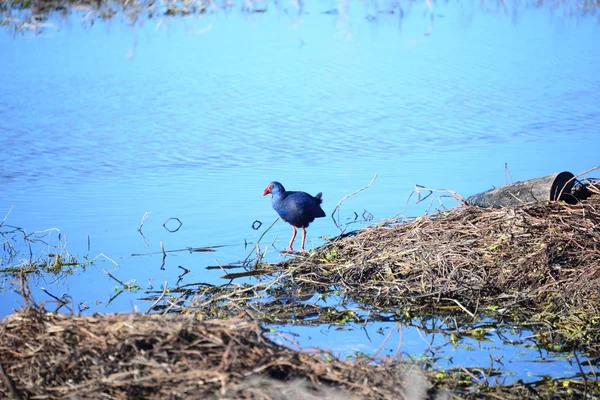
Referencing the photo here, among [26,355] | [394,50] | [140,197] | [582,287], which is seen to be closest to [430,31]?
[394,50]

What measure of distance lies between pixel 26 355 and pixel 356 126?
9152mm

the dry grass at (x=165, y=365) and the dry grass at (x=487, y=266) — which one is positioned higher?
the dry grass at (x=165, y=365)

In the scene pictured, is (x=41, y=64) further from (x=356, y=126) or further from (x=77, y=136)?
(x=356, y=126)

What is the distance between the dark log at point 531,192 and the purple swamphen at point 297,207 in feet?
4.67

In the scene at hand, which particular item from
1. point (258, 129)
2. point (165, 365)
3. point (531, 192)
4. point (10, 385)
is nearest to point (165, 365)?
point (165, 365)

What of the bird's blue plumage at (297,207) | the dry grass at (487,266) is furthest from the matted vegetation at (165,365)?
the bird's blue plumage at (297,207)

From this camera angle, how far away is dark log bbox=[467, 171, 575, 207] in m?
7.09

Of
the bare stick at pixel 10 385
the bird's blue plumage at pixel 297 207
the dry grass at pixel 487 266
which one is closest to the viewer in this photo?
the bare stick at pixel 10 385

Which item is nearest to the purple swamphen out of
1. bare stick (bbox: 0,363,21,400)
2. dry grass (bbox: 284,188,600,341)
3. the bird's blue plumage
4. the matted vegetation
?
the bird's blue plumage

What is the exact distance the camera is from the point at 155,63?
16031mm

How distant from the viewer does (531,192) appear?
7.16 metres

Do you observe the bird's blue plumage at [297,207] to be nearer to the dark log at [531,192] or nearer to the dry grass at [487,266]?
the dry grass at [487,266]

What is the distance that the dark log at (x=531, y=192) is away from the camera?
7094mm

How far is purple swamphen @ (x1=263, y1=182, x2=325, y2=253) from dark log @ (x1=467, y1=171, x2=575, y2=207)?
142 cm
